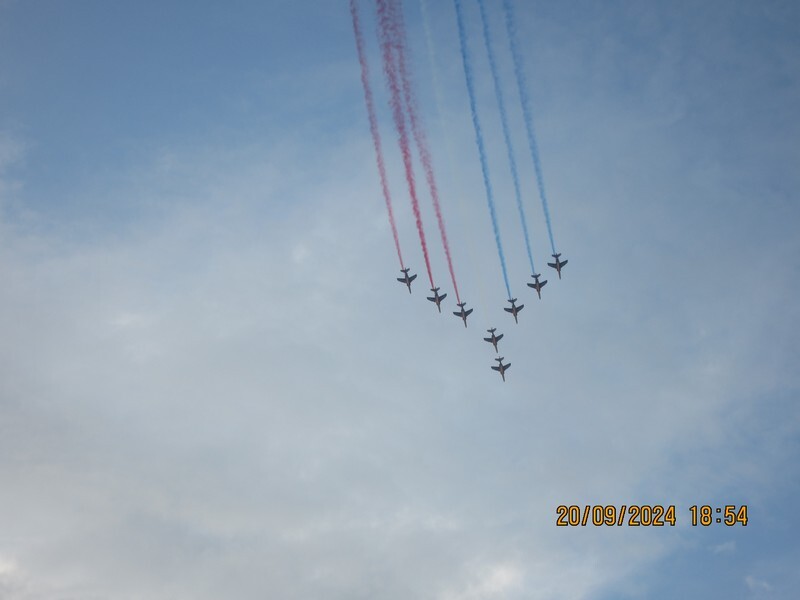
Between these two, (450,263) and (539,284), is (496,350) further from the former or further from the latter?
(450,263)

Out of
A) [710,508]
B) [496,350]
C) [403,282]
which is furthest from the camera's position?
[496,350]

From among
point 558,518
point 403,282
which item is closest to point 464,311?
point 403,282

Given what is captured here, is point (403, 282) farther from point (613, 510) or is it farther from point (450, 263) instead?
point (613, 510)

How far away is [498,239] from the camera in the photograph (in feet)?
139

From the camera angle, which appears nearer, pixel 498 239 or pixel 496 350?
pixel 498 239

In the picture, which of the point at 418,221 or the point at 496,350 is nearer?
the point at 418,221

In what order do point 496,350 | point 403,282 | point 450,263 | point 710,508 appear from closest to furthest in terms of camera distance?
point 450,263
point 710,508
point 403,282
point 496,350

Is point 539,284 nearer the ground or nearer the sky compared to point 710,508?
nearer the sky

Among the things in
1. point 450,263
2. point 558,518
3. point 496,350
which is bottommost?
A: point 558,518

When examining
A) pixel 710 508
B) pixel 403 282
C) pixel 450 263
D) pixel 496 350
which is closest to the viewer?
pixel 450 263

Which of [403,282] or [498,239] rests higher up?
[403,282]

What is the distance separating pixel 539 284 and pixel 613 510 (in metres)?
20.1

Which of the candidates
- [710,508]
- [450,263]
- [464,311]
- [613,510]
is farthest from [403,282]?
[710,508]

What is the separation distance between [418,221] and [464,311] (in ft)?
68.3
